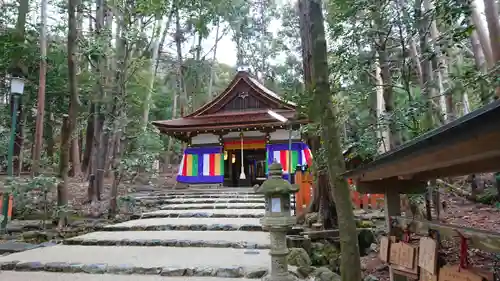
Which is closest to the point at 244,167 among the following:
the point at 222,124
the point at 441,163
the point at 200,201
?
the point at 222,124

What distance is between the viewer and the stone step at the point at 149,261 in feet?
14.3

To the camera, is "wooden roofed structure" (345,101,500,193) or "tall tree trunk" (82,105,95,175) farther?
"tall tree trunk" (82,105,95,175)

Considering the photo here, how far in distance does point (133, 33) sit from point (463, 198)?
32.8ft

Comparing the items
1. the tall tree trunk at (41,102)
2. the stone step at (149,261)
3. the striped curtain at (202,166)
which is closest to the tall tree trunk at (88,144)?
the tall tree trunk at (41,102)

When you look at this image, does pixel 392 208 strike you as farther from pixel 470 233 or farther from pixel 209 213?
pixel 209 213

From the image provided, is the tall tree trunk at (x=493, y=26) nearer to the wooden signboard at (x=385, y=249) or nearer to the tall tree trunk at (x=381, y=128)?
the tall tree trunk at (x=381, y=128)

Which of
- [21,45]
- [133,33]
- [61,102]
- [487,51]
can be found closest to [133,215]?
[133,33]

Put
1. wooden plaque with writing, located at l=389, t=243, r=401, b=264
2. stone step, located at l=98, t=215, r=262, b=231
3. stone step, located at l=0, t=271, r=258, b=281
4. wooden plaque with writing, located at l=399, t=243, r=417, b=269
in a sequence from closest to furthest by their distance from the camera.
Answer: wooden plaque with writing, located at l=399, t=243, r=417, b=269 < wooden plaque with writing, located at l=389, t=243, r=401, b=264 < stone step, located at l=0, t=271, r=258, b=281 < stone step, located at l=98, t=215, r=262, b=231

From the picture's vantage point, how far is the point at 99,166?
35.3 feet

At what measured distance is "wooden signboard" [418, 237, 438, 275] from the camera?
2031 mm

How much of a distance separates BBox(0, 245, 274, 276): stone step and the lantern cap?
1.05 meters

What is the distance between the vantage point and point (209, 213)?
8.95 meters

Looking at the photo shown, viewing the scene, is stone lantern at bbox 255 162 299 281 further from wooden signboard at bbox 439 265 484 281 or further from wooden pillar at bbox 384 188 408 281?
wooden signboard at bbox 439 265 484 281

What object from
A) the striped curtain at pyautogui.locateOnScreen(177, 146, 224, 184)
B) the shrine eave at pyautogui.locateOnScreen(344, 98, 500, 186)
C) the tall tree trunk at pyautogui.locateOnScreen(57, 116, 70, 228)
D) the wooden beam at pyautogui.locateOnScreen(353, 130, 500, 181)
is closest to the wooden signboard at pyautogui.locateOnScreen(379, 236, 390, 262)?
the shrine eave at pyautogui.locateOnScreen(344, 98, 500, 186)
